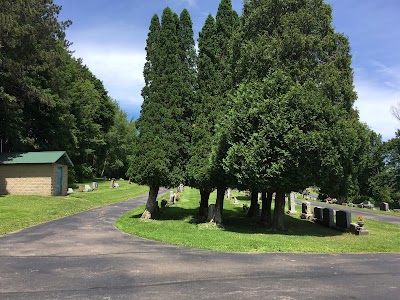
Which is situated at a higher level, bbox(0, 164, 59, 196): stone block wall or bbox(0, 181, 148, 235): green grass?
bbox(0, 164, 59, 196): stone block wall

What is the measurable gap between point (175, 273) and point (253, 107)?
31.0 feet

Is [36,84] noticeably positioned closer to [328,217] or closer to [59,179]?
[59,179]

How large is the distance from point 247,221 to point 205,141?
6.62m

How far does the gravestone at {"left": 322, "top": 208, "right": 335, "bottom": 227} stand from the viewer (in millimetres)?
19711

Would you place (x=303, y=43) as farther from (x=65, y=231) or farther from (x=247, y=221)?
(x=65, y=231)

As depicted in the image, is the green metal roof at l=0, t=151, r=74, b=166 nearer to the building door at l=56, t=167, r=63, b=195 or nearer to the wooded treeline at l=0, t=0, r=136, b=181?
the building door at l=56, t=167, r=63, b=195

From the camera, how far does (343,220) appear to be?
18.4m

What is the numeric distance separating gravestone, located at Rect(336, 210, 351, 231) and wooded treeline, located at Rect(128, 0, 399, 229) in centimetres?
89

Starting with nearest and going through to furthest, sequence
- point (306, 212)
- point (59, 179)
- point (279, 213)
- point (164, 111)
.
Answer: point (279, 213), point (164, 111), point (306, 212), point (59, 179)

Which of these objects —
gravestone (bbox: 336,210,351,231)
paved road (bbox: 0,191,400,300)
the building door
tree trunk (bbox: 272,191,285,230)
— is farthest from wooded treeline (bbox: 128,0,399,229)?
the building door

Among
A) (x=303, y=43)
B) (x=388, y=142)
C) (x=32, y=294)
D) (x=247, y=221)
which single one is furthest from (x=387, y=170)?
(x=32, y=294)

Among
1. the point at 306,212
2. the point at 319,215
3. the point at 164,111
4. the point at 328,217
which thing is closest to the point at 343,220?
the point at 328,217

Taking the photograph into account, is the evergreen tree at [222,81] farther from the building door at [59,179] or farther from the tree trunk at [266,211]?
the building door at [59,179]

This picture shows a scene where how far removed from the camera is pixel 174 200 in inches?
1385
